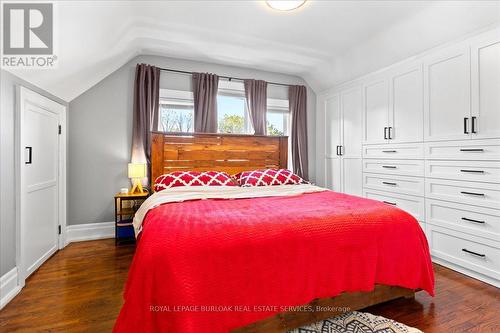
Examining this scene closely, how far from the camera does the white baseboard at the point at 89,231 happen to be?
3321 mm

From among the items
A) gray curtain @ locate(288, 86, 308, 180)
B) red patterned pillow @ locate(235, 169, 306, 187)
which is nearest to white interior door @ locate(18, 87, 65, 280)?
red patterned pillow @ locate(235, 169, 306, 187)

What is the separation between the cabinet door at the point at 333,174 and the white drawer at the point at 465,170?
146 centimetres

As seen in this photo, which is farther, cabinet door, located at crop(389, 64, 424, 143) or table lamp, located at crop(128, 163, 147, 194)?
table lamp, located at crop(128, 163, 147, 194)

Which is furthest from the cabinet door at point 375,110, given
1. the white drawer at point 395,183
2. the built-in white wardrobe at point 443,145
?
the white drawer at point 395,183

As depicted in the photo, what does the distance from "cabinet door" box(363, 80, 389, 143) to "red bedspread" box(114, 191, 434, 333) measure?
186 cm

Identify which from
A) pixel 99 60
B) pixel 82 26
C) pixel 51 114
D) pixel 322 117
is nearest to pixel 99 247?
pixel 51 114

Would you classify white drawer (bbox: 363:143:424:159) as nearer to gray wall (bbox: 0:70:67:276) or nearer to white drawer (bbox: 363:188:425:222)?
white drawer (bbox: 363:188:425:222)

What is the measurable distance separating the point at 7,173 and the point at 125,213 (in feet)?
5.18

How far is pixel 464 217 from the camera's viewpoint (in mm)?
2523

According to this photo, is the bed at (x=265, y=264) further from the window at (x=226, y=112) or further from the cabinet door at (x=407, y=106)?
the window at (x=226, y=112)

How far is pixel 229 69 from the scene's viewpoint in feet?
13.3

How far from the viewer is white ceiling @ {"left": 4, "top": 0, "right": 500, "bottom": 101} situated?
2.30 m

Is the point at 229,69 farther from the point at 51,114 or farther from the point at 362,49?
the point at 51,114

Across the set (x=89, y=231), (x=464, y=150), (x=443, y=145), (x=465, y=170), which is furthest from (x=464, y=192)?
(x=89, y=231)
